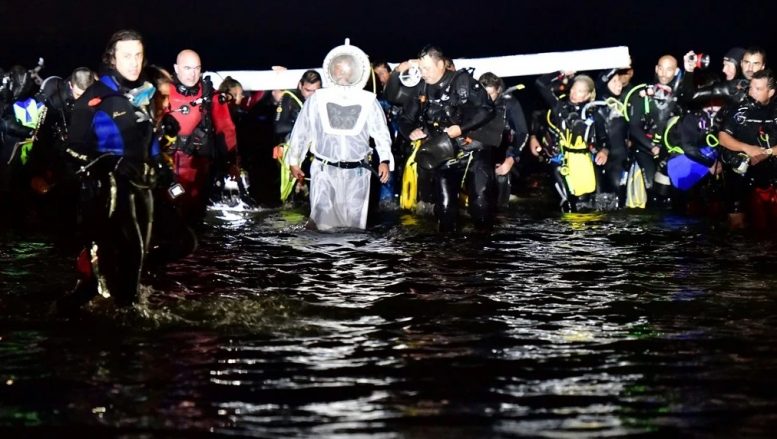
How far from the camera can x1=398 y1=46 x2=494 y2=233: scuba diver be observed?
42.9 feet

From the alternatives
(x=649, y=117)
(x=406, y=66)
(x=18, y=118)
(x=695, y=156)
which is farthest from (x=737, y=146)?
(x=18, y=118)

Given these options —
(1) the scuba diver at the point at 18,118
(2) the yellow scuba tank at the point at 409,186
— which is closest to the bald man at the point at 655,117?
(2) the yellow scuba tank at the point at 409,186

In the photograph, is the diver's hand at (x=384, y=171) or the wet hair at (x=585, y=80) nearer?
the diver's hand at (x=384, y=171)

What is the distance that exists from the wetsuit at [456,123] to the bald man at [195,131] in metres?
2.01

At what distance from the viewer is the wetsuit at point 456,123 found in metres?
13.1

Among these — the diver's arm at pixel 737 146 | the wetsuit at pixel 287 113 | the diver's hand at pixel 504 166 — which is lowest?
the diver's hand at pixel 504 166

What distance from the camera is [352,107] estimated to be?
1345cm

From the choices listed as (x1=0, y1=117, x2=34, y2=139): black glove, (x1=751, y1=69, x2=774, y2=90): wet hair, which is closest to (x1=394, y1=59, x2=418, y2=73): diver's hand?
(x1=751, y1=69, x2=774, y2=90): wet hair

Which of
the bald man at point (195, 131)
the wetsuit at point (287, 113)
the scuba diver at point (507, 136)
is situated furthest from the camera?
the wetsuit at point (287, 113)

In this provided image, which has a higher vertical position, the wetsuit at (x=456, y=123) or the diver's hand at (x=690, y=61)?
the diver's hand at (x=690, y=61)

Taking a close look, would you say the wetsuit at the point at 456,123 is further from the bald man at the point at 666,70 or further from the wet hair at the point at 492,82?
the bald man at the point at 666,70

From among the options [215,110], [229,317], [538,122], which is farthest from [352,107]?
[229,317]

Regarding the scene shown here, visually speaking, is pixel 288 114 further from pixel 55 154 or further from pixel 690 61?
pixel 690 61

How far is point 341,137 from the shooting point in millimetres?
13492
